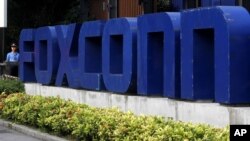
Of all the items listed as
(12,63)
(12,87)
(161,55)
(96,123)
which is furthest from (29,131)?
(12,63)

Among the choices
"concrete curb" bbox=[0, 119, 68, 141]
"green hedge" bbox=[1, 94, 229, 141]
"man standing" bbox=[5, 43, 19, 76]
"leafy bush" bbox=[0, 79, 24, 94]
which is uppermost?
"man standing" bbox=[5, 43, 19, 76]

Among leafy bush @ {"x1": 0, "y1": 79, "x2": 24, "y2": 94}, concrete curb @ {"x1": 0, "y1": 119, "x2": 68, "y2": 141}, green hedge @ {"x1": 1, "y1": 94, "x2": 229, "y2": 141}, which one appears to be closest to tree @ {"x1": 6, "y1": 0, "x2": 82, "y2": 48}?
leafy bush @ {"x1": 0, "y1": 79, "x2": 24, "y2": 94}

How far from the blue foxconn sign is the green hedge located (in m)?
0.96

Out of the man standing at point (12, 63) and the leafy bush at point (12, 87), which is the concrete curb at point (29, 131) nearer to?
the leafy bush at point (12, 87)

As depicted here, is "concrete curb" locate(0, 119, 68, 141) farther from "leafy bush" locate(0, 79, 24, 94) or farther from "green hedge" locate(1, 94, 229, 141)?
"leafy bush" locate(0, 79, 24, 94)

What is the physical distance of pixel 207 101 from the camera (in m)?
10.6

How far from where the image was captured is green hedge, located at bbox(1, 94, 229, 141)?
8.96m

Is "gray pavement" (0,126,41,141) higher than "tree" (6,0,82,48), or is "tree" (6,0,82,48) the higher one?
"tree" (6,0,82,48)

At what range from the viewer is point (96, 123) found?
440 inches

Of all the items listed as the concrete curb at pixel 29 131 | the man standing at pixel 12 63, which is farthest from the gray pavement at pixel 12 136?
the man standing at pixel 12 63

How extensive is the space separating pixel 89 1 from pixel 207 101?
56.2ft

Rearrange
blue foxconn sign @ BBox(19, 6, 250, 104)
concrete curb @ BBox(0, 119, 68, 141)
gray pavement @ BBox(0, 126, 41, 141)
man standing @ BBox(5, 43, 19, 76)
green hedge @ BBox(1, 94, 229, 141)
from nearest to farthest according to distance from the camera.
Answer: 1. green hedge @ BBox(1, 94, 229, 141)
2. blue foxconn sign @ BBox(19, 6, 250, 104)
3. concrete curb @ BBox(0, 119, 68, 141)
4. gray pavement @ BBox(0, 126, 41, 141)
5. man standing @ BBox(5, 43, 19, 76)

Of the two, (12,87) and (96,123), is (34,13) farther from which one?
(96,123)

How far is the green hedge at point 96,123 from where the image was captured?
29.4 feet
